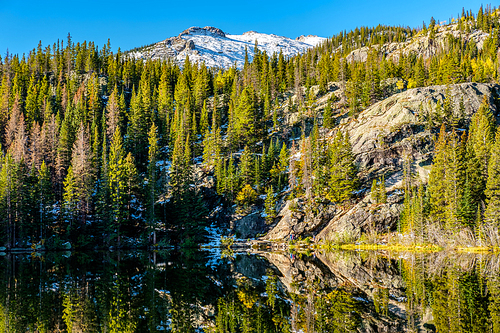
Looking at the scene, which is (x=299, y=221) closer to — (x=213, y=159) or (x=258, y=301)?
(x=213, y=159)

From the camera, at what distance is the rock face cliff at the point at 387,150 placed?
199 ft

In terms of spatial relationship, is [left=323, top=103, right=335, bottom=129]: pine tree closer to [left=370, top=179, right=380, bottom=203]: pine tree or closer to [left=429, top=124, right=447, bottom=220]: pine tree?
[left=370, top=179, right=380, bottom=203]: pine tree

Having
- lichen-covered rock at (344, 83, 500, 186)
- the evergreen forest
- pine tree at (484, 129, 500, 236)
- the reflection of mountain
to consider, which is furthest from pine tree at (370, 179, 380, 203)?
the reflection of mountain

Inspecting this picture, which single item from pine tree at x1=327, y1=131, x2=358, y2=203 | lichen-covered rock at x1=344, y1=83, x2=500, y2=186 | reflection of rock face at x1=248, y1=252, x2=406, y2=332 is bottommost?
reflection of rock face at x1=248, y1=252, x2=406, y2=332

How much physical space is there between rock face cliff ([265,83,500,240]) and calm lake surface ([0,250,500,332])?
Answer: 30670 mm

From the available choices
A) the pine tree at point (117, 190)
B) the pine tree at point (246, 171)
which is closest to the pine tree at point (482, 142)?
the pine tree at point (246, 171)

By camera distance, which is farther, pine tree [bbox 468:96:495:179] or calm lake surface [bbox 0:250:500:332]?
pine tree [bbox 468:96:495:179]

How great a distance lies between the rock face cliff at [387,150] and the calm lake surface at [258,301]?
30.7m

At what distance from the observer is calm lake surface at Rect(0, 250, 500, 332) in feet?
48.2

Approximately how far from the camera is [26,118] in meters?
96.8

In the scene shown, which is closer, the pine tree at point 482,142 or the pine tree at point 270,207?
the pine tree at point 482,142

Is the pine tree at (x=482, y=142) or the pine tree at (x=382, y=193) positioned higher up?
the pine tree at (x=482, y=142)

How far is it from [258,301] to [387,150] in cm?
5934

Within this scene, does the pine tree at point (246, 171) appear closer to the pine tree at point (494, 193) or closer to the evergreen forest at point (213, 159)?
the evergreen forest at point (213, 159)
